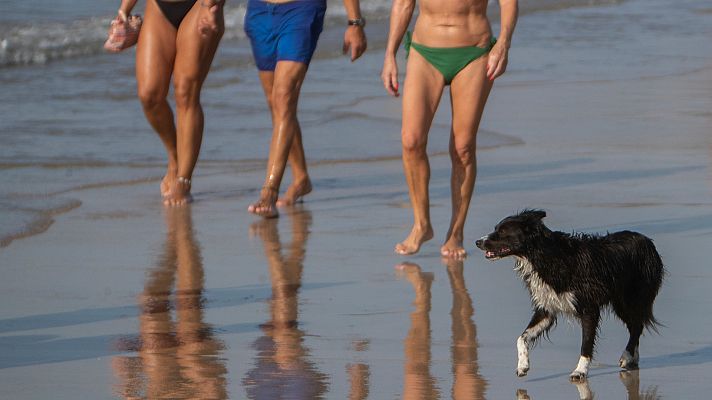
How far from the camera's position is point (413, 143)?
26.5 ft

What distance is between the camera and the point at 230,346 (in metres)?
6.32

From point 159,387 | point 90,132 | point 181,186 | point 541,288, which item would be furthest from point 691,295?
point 90,132

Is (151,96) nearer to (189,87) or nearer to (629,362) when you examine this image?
(189,87)

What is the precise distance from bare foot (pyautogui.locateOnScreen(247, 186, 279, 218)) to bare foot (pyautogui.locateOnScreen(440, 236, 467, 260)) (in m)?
1.42

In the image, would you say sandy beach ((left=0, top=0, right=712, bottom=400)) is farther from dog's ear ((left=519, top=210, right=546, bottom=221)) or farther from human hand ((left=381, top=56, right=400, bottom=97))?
human hand ((left=381, top=56, right=400, bottom=97))

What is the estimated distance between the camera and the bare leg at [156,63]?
9594mm

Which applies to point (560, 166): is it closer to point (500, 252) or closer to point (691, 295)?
point (691, 295)

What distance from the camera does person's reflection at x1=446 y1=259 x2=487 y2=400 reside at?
224 inches

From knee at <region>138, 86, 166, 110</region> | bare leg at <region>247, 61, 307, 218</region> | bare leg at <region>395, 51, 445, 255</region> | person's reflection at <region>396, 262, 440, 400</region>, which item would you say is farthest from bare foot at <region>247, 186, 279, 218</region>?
person's reflection at <region>396, 262, 440, 400</region>

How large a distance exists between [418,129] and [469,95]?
1.03ft

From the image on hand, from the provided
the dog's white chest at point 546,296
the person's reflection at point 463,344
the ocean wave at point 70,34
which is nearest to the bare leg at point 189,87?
the person's reflection at point 463,344

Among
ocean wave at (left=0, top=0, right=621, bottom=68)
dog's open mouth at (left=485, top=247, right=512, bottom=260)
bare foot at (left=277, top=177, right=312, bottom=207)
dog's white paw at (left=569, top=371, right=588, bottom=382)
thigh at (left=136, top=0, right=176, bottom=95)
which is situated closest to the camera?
dog's white paw at (left=569, top=371, right=588, bottom=382)

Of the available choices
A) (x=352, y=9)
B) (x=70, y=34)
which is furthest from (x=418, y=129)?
(x=70, y=34)

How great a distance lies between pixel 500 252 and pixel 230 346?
3.95 feet
